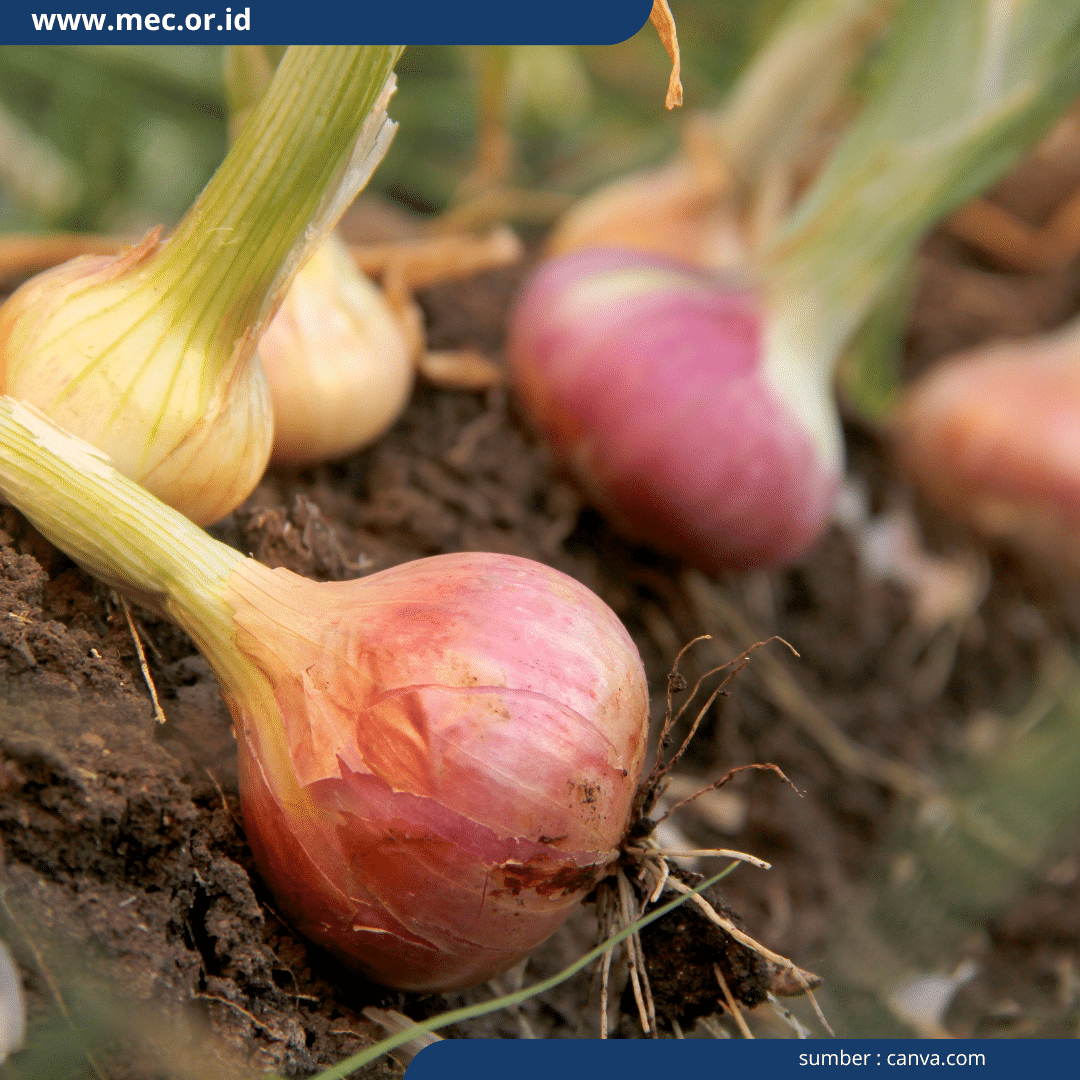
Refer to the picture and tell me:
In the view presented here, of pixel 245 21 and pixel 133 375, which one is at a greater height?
pixel 245 21

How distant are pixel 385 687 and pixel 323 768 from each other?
0.04 meters

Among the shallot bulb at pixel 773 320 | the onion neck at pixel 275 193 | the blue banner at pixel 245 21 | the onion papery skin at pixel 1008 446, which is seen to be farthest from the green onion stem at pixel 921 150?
the onion neck at pixel 275 193

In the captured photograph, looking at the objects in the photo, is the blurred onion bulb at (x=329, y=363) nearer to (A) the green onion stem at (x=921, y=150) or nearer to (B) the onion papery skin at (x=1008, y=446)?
(A) the green onion stem at (x=921, y=150)

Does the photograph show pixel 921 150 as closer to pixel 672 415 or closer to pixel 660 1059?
pixel 672 415

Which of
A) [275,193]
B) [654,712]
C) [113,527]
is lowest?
[654,712]

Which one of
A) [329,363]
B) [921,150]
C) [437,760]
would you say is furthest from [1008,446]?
[437,760]

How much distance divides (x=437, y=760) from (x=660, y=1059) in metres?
0.19

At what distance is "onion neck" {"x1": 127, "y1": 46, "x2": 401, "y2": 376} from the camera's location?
0.42 m

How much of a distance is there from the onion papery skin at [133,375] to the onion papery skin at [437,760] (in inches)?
2.4

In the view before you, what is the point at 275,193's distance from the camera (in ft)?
1.42

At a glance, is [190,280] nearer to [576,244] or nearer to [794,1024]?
[794,1024]

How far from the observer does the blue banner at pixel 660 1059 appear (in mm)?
434

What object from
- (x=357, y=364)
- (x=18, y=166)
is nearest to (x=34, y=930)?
(x=357, y=364)

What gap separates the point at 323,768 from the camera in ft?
1.30
